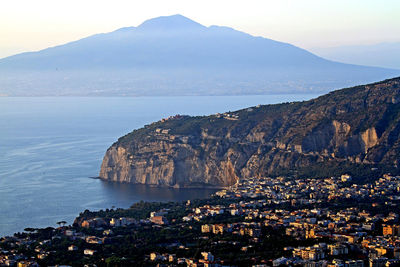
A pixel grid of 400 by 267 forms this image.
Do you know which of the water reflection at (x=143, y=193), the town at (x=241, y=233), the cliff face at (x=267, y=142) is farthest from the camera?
the cliff face at (x=267, y=142)

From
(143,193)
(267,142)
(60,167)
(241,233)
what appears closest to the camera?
(241,233)

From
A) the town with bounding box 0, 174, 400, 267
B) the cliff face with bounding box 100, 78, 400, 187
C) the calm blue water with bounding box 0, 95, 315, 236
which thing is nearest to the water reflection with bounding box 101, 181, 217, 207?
the calm blue water with bounding box 0, 95, 315, 236

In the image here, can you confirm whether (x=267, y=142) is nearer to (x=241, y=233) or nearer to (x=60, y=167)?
(x=60, y=167)

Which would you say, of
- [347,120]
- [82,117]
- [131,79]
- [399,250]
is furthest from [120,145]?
[131,79]

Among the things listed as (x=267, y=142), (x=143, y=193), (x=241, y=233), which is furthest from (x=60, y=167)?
(x=241, y=233)

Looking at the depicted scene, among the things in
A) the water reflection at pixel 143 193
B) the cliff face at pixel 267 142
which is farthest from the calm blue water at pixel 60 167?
the cliff face at pixel 267 142

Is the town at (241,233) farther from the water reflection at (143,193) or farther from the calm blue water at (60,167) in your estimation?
the water reflection at (143,193)

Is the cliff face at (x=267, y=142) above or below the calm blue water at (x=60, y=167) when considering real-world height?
above

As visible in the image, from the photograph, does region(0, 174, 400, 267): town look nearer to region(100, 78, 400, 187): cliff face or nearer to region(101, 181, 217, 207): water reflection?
region(101, 181, 217, 207): water reflection
